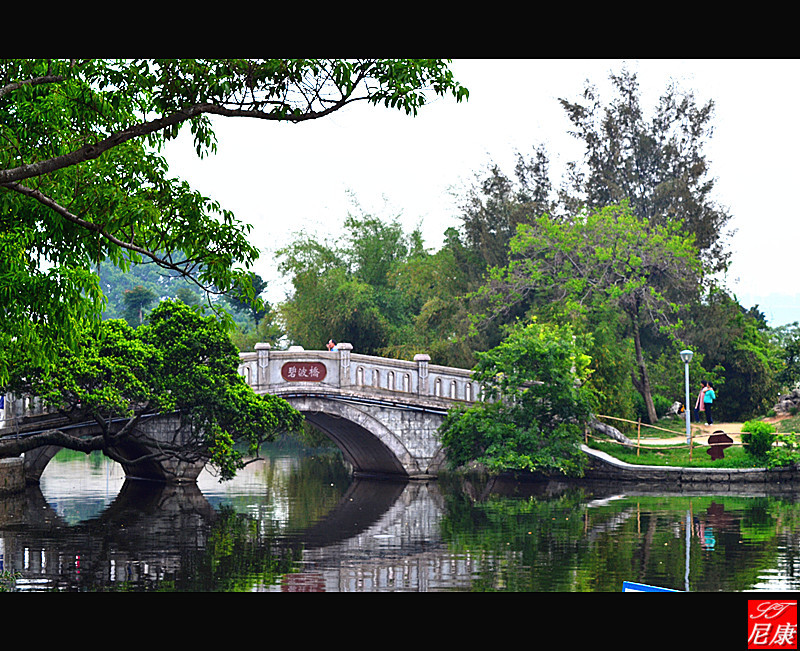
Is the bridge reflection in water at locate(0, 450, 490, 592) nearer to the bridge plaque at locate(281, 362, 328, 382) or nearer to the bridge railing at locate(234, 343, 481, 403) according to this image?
the bridge railing at locate(234, 343, 481, 403)

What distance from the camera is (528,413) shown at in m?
22.5

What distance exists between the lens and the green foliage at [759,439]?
21.6m

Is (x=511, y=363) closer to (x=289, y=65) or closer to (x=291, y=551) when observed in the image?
(x=291, y=551)

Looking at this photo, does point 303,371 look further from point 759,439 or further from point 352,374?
point 759,439

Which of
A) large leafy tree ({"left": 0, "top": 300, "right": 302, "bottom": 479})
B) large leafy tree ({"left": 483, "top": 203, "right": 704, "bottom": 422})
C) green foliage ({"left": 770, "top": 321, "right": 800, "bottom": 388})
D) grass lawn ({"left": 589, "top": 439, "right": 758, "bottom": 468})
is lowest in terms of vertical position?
grass lawn ({"left": 589, "top": 439, "right": 758, "bottom": 468})

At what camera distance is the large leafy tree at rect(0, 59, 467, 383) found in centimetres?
719

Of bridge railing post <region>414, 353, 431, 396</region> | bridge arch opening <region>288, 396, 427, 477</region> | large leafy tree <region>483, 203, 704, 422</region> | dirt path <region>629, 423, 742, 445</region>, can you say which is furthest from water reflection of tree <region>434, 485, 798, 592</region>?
large leafy tree <region>483, 203, 704, 422</region>

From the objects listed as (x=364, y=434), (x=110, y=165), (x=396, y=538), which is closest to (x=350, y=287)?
(x=364, y=434)

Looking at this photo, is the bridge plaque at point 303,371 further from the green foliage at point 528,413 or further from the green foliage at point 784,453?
the green foliage at point 784,453

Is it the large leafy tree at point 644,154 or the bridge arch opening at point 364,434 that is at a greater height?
the large leafy tree at point 644,154

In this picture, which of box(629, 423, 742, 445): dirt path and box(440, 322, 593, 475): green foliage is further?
box(629, 423, 742, 445): dirt path

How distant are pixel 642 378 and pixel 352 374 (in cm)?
874

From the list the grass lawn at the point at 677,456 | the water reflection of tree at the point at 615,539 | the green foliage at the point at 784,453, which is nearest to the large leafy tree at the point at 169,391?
the water reflection of tree at the point at 615,539

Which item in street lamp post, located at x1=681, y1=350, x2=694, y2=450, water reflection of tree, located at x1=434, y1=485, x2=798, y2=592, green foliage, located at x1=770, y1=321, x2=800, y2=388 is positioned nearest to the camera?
water reflection of tree, located at x1=434, y1=485, x2=798, y2=592
